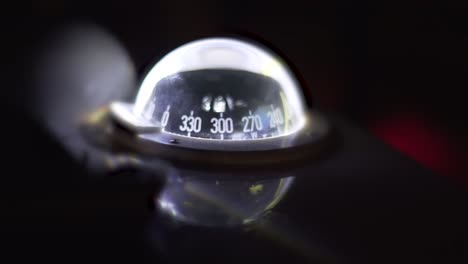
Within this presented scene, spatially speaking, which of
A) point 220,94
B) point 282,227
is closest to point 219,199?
point 282,227

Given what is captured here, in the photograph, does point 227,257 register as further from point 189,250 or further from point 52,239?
point 52,239

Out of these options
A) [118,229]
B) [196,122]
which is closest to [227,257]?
[118,229]

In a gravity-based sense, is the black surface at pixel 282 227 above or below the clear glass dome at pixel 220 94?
below

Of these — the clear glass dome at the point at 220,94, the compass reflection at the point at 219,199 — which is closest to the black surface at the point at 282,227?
the compass reflection at the point at 219,199

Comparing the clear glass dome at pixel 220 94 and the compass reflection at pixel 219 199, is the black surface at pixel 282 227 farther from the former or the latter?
the clear glass dome at pixel 220 94

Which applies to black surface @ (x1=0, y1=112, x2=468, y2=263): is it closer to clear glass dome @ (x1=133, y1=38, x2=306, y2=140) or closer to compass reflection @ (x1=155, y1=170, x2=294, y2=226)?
compass reflection @ (x1=155, y1=170, x2=294, y2=226)

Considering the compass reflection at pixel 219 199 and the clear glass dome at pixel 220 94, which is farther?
the clear glass dome at pixel 220 94
